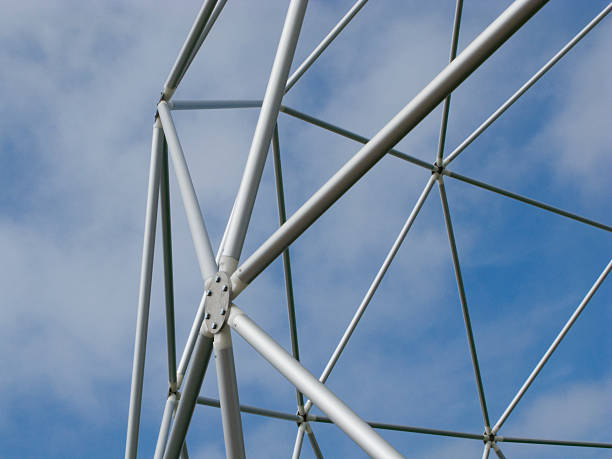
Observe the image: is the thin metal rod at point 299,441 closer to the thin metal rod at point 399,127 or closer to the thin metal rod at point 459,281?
the thin metal rod at point 459,281

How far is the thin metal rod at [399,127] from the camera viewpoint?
7438 mm

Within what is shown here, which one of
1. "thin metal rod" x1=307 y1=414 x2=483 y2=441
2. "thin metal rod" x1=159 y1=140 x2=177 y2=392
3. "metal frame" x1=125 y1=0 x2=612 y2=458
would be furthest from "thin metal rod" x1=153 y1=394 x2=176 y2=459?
"thin metal rod" x1=307 y1=414 x2=483 y2=441

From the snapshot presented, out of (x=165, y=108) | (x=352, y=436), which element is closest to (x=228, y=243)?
(x=352, y=436)

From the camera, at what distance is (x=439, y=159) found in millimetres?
22078

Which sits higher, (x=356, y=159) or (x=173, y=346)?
(x=173, y=346)

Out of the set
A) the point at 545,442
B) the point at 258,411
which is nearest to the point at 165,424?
the point at 258,411

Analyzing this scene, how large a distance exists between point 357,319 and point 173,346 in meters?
6.88

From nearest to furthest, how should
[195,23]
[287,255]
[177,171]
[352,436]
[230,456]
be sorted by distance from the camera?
[352,436]
[230,456]
[177,171]
[195,23]
[287,255]

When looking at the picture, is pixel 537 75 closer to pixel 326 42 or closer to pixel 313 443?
pixel 326 42

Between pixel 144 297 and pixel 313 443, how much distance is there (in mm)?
7691

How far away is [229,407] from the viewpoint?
30.2 feet

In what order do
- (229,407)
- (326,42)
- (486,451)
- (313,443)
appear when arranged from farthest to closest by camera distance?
(486,451), (313,443), (326,42), (229,407)

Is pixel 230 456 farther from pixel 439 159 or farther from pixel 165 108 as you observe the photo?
pixel 439 159

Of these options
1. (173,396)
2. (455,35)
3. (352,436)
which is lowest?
(352,436)
